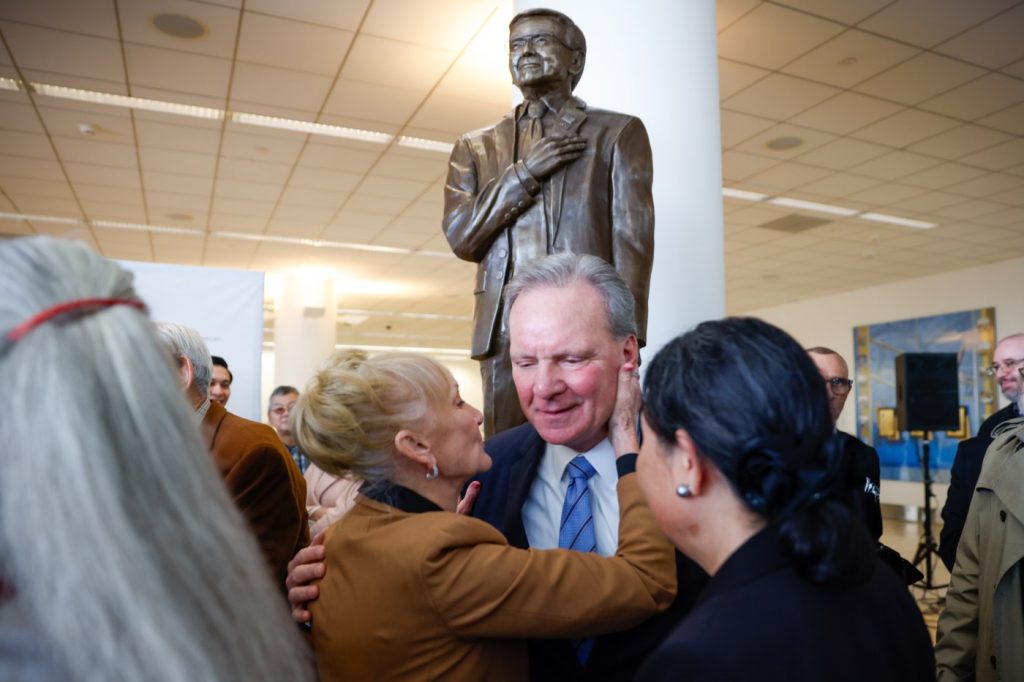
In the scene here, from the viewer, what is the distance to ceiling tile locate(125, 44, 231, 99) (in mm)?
5266

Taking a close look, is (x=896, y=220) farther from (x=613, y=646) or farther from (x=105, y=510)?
(x=105, y=510)

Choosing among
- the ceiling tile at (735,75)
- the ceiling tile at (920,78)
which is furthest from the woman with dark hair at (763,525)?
the ceiling tile at (920,78)

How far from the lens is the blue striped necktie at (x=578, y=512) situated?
4.94ft

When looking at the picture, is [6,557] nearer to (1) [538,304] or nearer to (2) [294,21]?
(1) [538,304]

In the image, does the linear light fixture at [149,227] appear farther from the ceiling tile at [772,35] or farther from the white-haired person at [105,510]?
the white-haired person at [105,510]

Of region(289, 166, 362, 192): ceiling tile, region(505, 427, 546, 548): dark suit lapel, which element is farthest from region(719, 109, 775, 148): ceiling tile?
region(505, 427, 546, 548): dark suit lapel

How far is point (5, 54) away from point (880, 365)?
1253cm

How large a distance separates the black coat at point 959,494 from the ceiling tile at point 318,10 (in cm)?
382

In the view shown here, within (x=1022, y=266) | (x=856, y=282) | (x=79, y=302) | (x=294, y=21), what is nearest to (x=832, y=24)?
(x=294, y=21)

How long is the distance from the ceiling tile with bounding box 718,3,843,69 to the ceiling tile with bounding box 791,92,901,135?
899 millimetres

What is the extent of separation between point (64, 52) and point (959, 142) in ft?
A: 22.3

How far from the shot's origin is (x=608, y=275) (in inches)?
64.1

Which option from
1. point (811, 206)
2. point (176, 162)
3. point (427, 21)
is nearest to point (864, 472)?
point (427, 21)

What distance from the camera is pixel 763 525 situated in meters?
0.99
